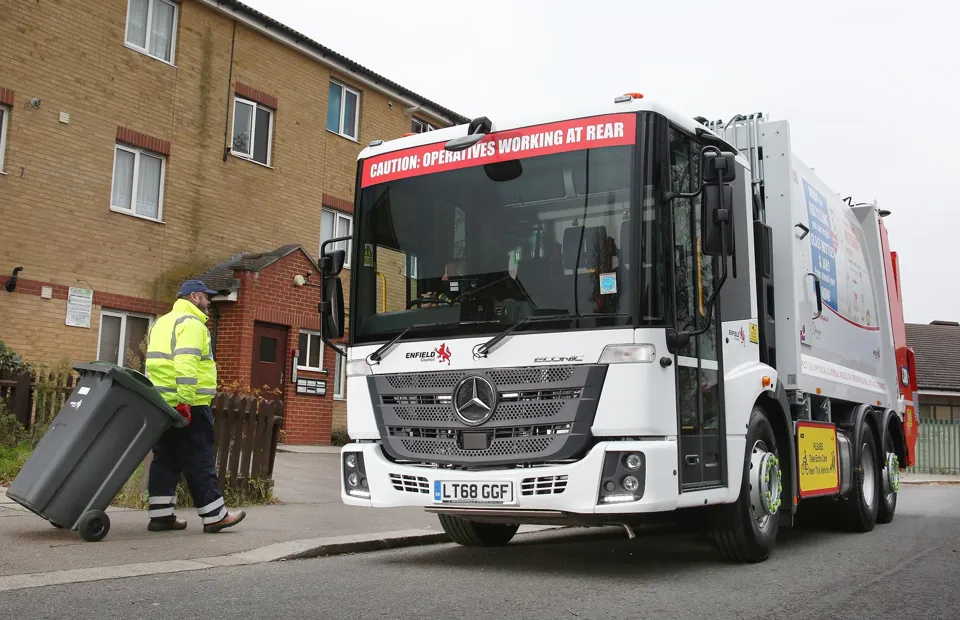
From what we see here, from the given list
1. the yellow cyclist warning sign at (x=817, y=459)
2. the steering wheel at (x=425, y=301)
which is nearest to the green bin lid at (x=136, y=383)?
the steering wheel at (x=425, y=301)

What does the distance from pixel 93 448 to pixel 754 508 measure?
4586mm

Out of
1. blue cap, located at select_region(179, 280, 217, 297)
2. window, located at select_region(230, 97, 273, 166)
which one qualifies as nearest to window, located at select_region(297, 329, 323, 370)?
window, located at select_region(230, 97, 273, 166)

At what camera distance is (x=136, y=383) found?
7023 mm

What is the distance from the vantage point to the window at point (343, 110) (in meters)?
21.3

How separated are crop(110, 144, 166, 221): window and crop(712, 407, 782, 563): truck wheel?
501 inches

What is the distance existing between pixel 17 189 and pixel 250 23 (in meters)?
5.96

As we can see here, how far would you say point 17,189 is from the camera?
15.1 metres

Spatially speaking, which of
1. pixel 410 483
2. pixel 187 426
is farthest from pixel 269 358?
pixel 410 483

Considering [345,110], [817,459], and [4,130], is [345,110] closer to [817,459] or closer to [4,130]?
[4,130]

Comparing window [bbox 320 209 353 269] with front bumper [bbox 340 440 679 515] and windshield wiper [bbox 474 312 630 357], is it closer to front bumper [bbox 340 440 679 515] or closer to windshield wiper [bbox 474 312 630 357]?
windshield wiper [bbox 474 312 630 357]

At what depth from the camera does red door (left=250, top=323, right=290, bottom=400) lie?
17891 mm

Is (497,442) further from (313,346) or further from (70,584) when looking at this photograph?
(313,346)

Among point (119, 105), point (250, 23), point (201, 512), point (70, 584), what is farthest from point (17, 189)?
point (70, 584)

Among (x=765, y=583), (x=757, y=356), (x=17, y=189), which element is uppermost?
(x=17, y=189)
